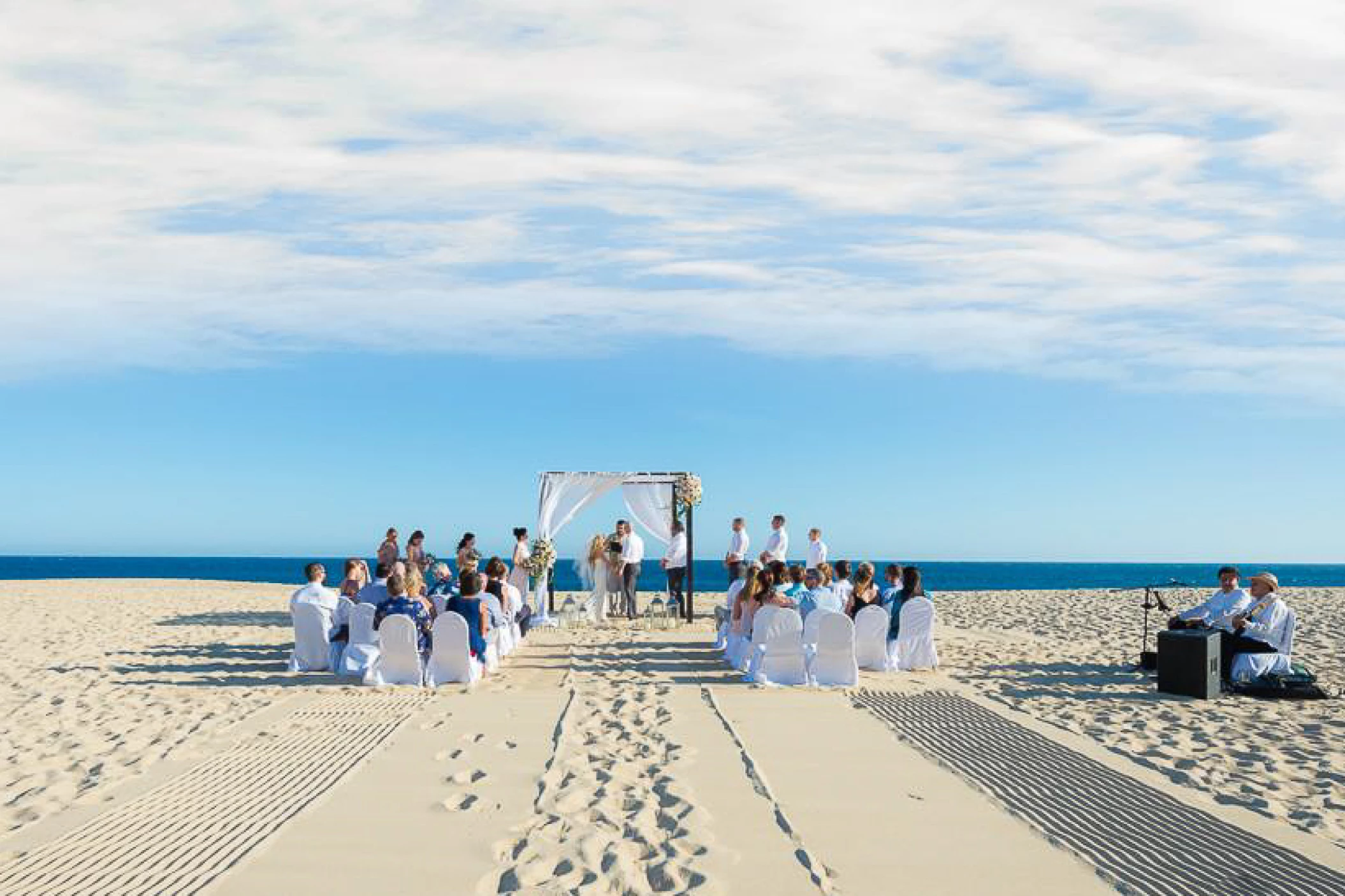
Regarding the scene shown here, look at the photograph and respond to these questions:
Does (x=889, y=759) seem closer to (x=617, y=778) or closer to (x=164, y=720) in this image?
(x=617, y=778)

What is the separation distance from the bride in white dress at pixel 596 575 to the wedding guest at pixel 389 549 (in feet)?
9.61

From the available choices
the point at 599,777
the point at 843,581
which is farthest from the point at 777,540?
the point at 599,777

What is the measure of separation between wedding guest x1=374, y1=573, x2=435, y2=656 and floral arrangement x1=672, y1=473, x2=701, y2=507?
794 centimetres

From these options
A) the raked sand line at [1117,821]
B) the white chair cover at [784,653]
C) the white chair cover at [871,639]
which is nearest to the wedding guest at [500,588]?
the white chair cover at [784,653]

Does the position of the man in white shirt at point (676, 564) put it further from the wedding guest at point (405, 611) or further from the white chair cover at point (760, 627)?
the wedding guest at point (405, 611)

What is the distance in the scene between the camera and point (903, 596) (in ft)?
37.1

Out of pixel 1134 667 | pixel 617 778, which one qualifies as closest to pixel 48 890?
pixel 617 778

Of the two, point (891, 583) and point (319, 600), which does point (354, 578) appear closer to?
point (319, 600)

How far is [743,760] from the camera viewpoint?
6820mm

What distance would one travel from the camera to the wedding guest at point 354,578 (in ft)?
38.1

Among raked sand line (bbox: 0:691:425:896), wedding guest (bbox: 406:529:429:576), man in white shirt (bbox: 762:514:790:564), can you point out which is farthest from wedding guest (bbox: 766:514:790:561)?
raked sand line (bbox: 0:691:425:896)

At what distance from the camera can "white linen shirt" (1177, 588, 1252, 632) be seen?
10125 mm

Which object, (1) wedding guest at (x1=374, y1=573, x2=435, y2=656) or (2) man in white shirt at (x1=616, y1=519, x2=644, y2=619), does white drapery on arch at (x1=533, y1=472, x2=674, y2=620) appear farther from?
(1) wedding guest at (x1=374, y1=573, x2=435, y2=656)

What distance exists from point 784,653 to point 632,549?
763 cm
